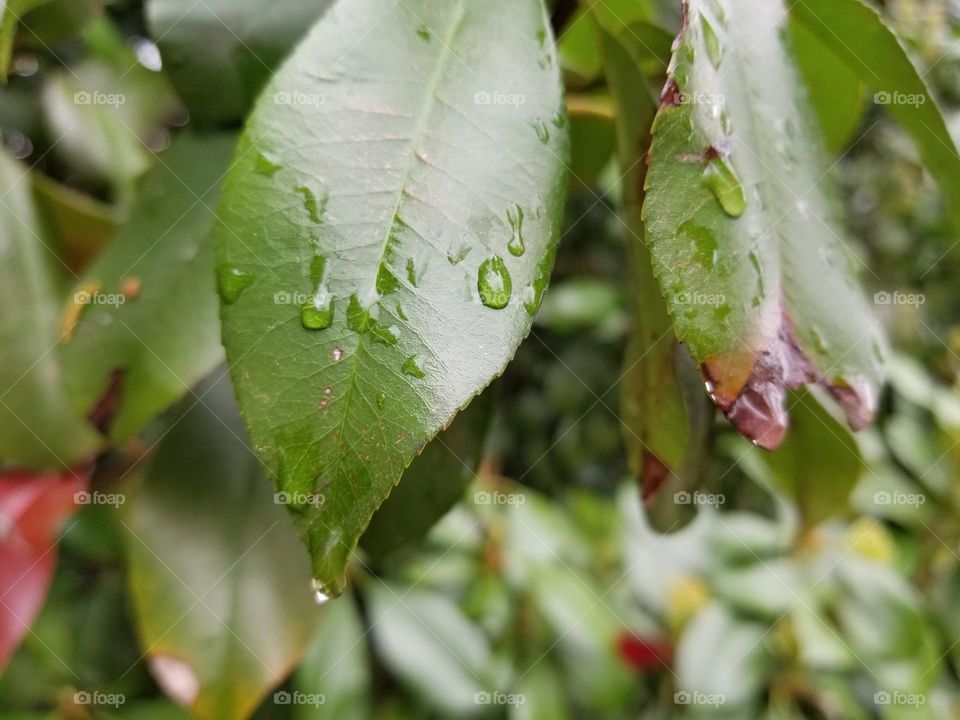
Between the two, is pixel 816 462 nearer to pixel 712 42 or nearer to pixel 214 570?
pixel 712 42

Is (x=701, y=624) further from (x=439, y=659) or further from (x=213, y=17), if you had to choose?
(x=213, y=17)

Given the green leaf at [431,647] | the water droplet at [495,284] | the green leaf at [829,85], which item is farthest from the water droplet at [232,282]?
the green leaf at [431,647]

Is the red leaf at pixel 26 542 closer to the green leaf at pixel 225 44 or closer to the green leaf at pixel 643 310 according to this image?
the green leaf at pixel 225 44

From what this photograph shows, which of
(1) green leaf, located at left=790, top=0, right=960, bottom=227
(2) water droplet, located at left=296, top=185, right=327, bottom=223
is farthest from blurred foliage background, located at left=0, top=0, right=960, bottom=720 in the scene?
(2) water droplet, located at left=296, top=185, right=327, bottom=223

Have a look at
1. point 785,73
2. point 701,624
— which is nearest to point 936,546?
point 701,624

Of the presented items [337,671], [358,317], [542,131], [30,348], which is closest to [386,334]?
[358,317]

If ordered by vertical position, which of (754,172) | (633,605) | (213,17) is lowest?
(633,605)
